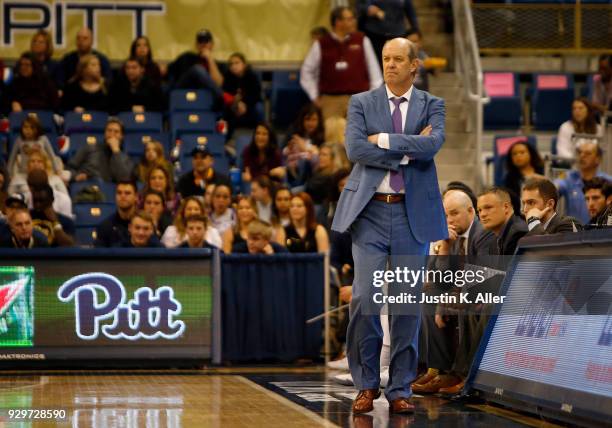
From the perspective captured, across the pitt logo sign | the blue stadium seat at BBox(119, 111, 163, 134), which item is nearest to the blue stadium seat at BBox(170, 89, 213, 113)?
the blue stadium seat at BBox(119, 111, 163, 134)

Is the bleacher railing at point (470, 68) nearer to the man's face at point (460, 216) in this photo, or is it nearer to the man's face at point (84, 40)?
the man's face at point (84, 40)

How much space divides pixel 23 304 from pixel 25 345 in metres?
0.33

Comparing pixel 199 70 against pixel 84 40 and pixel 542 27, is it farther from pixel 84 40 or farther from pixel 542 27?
pixel 542 27

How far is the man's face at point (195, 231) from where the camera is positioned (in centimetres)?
1084

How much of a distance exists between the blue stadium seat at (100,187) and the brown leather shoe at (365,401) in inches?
270

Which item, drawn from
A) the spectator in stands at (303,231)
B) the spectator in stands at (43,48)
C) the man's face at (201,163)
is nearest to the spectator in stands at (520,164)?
the spectator in stands at (303,231)

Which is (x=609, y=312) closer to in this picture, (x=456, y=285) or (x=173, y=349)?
(x=456, y=285)

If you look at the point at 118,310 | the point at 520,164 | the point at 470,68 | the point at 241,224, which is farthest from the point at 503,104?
the point at 118,310

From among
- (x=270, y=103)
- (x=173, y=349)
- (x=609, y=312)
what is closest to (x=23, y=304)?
(x=173, y=349)

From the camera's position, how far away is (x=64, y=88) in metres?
15.0

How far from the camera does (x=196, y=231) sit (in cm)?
1085

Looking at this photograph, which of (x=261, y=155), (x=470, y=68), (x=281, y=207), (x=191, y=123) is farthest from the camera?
(x=470, y=68)

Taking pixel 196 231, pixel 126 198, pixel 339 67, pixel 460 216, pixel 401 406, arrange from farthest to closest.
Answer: pixel 339 67, pixel 126 198, pixel 196 231, pixel 460 216, pixel 401 406

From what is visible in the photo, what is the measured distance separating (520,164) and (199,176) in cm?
338
